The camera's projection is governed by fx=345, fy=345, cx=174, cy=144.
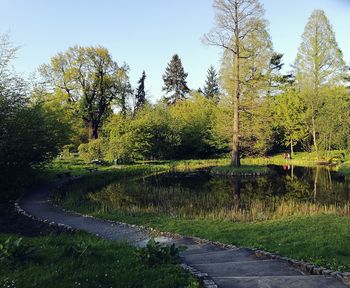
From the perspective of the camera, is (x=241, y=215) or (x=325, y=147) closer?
(x=241, y=215)

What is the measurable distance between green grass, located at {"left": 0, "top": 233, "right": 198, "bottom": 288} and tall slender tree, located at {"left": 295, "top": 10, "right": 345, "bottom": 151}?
34499 millimetres

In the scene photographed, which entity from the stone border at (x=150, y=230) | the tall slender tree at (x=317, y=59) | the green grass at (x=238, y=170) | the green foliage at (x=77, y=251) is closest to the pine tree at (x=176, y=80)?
the tall slender tree at (x=317, y=59)

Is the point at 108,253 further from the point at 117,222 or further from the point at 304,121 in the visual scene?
Result: the point at 304,121

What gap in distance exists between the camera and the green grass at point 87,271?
15.6ft

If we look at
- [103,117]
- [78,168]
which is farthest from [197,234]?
[103,117]

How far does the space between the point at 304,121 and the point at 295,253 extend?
33.7m

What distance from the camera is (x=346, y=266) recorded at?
6.06m

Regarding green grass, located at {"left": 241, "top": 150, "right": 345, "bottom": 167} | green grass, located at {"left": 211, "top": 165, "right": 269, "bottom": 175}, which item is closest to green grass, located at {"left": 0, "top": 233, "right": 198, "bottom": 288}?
green grass, located at {"left": 211, "top": 165, "right": 269, "bottom": 175}

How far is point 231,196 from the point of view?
55.1 ft

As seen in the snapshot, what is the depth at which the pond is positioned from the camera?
12570 mm

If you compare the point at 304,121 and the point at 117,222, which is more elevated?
the point at 304,121

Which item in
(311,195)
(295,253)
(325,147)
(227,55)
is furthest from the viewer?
(325,147)

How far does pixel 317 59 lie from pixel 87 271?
37.8 meters

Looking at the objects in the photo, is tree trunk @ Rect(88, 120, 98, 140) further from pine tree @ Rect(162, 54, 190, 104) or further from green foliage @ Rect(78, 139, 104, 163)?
pine tree @ Rect(162, 54, 190, 104)
